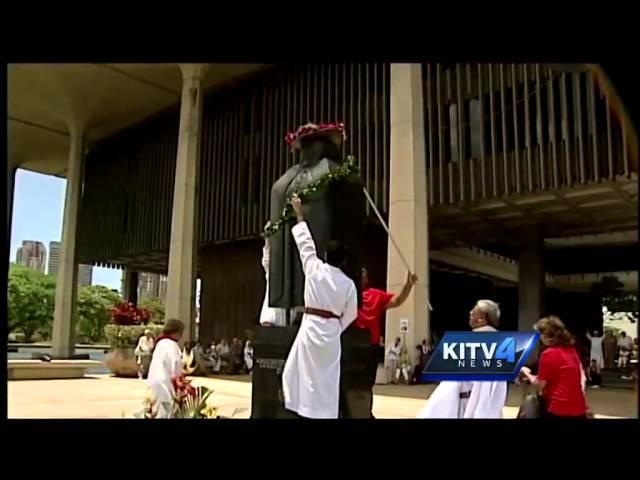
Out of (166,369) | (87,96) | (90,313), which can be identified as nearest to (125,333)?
(166,369)

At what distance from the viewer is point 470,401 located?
3729 millimetres

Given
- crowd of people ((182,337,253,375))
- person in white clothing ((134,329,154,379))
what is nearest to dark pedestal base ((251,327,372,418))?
person in white clothing ((134,329,154,379))

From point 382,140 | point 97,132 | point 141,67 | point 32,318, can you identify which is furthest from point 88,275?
point 382,140

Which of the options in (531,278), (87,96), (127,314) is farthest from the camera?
(87,96)

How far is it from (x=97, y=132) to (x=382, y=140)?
582 inches

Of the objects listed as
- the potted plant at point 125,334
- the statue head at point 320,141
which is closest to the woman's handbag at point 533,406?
the statue head at point 320,141

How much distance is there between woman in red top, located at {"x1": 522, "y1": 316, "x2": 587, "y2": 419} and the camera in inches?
148

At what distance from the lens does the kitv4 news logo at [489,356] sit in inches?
146

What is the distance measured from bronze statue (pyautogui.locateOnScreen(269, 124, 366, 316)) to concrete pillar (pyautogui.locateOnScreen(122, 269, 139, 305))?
27370 millimetres

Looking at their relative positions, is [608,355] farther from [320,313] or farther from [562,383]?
[320,313]

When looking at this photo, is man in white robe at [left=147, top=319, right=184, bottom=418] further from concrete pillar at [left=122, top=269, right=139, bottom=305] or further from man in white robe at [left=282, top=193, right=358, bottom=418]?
concrete pillar at [left=122, top=269, right=139, bottom=305]

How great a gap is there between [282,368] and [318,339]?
45 centimetres
